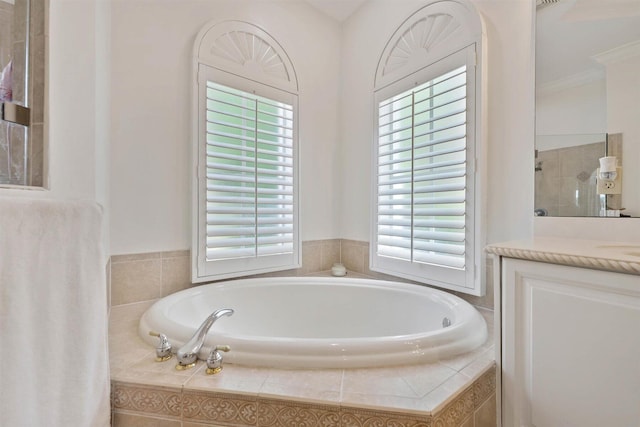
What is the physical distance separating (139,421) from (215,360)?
0.26 meters

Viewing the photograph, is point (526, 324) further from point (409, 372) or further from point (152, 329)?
point (152, 329)

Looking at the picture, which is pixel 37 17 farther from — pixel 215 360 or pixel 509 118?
pixel 509 118

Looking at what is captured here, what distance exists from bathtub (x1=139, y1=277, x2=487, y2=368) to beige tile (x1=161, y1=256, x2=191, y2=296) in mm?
142

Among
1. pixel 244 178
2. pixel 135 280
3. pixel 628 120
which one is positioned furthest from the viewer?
pixel 244 178

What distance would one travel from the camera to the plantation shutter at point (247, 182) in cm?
173

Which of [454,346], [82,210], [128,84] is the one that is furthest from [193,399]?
[128,84]

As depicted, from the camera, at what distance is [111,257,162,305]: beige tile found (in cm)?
151

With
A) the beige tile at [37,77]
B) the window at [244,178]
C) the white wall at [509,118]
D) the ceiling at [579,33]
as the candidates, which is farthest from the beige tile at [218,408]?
the ceiling at [579,33]

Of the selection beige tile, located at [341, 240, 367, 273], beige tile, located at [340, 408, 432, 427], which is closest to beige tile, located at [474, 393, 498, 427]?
beige tile, located at [340, 408, 432, 427]

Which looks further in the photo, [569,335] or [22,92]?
[22,92]

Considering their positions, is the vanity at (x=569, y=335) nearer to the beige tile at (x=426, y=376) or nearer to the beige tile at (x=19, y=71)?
the beige tile at (x=426, y=376)

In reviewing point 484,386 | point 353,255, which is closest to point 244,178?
point 353,255

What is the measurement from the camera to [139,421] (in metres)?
0.84

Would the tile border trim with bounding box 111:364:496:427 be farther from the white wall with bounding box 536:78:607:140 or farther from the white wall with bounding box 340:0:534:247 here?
the white wall with bounding box 536:78:607:140
